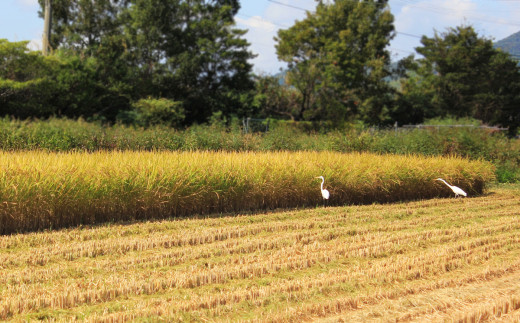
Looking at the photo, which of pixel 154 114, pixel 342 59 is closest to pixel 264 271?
pixel 154 114

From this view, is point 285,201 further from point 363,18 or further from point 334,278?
point 363,18

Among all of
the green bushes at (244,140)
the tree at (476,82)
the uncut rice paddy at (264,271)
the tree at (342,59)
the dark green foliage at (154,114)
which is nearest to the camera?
the uncut rice paddy at (264,271)

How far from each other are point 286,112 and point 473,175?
19.4m

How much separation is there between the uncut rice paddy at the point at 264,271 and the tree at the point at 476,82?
2971cm

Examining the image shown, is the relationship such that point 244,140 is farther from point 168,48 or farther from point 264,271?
point 168,48

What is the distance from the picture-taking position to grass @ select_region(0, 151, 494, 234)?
7422 mm

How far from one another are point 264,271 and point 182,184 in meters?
3.74

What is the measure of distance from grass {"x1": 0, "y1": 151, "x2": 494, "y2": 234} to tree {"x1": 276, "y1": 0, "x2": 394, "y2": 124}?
17941 mm

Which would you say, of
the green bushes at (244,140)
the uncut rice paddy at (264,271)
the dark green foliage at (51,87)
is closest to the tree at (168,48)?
the dark green foliage at (51,87)

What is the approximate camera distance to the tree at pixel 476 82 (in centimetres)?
3503

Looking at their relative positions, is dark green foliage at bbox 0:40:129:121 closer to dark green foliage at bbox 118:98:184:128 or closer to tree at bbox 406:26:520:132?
dark green foliage at bbox 118:98:184:128

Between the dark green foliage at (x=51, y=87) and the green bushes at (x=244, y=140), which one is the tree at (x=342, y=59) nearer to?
the green bushes at (x=244, y=140)

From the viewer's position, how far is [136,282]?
189 inches

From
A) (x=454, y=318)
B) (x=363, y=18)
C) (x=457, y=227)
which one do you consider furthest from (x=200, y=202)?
(x=363, y=18)
